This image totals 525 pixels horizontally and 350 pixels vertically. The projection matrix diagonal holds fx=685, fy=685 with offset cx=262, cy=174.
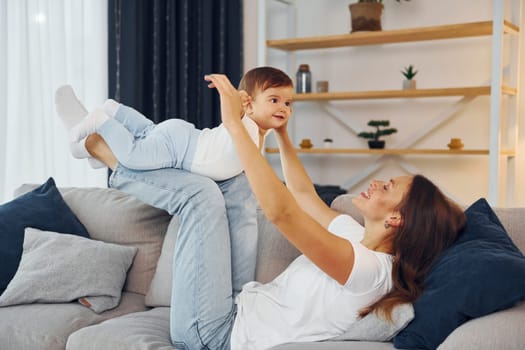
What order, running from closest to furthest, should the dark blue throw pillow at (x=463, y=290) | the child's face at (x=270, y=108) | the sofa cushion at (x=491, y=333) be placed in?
1. the sofa cushion at (x=491, y=333)
2. the dark blue throw pillow at (x=463, y=290)
3. the child's face at (x=270, y=108)

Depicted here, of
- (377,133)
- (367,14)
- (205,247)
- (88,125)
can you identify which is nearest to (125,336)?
(205,247)

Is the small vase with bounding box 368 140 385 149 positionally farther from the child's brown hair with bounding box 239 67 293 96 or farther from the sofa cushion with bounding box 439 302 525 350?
the sofa cushion with bounding box 439 302 525 350

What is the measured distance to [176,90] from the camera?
14.1ft

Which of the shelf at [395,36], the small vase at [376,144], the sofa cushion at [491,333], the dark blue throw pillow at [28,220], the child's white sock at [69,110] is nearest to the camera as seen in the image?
the sofa cushion at [491,333]

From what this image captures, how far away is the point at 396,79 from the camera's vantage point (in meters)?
4.14

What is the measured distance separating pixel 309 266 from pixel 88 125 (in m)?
0.85

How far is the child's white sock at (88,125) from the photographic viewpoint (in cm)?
216

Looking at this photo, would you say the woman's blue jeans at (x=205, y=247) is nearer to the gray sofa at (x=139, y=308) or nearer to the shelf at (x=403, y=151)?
the gray sofa at (x=139, y=308)

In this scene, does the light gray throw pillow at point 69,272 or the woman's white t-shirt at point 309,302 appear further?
the light gray throw pillow at point 69,272

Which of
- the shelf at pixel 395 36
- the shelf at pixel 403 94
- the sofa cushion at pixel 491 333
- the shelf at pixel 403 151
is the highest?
the shelf at pixel 395 36

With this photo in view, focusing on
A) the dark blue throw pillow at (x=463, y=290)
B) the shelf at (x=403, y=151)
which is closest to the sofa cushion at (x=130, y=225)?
the dark blue throw pillow at (x=463, y=290)

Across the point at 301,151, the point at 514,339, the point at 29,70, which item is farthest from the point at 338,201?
the point at 29,70

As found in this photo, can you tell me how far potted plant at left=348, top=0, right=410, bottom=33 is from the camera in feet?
12.6

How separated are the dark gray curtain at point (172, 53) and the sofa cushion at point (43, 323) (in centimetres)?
188
